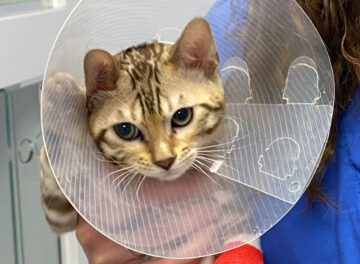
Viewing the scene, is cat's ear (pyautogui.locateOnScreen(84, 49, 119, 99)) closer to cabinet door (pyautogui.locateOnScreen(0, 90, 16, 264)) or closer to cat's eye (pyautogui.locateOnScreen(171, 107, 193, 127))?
cat's eye (pyautogui.locateOnScreen(171, 107, 193, 127))

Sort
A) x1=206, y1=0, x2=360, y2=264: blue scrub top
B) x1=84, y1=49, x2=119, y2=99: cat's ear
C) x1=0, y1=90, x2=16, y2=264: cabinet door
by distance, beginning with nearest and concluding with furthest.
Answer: x1=84, y1=49, x2=119, y2=99: cat's ear
x1=206, y1=0, x2=360, y2=264: blue scrub top
x1=0, y1=90, x2=16, y2=264: cabinet door

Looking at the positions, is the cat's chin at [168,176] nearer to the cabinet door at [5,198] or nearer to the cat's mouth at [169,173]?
the cat's mouth at [169,173]

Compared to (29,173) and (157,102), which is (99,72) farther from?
(29,173)

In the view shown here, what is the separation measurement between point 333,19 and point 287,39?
14 centimetres

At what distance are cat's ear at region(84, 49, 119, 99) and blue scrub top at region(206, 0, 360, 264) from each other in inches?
6.2

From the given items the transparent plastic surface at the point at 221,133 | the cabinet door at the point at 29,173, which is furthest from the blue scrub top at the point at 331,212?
the cabinet door at the point at 29,173

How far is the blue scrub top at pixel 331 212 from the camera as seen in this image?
79 centimetres

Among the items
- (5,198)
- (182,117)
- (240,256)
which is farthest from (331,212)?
(5,198)

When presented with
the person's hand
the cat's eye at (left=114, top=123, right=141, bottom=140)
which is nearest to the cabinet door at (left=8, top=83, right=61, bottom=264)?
the person's hand

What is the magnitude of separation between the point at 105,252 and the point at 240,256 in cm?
20

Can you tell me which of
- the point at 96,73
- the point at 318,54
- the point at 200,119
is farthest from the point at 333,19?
the point at 96,73

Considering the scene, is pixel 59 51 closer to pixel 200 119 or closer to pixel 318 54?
pixel 200 119

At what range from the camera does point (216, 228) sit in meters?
0.74

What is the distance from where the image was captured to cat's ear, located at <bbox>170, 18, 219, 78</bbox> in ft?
2.34
